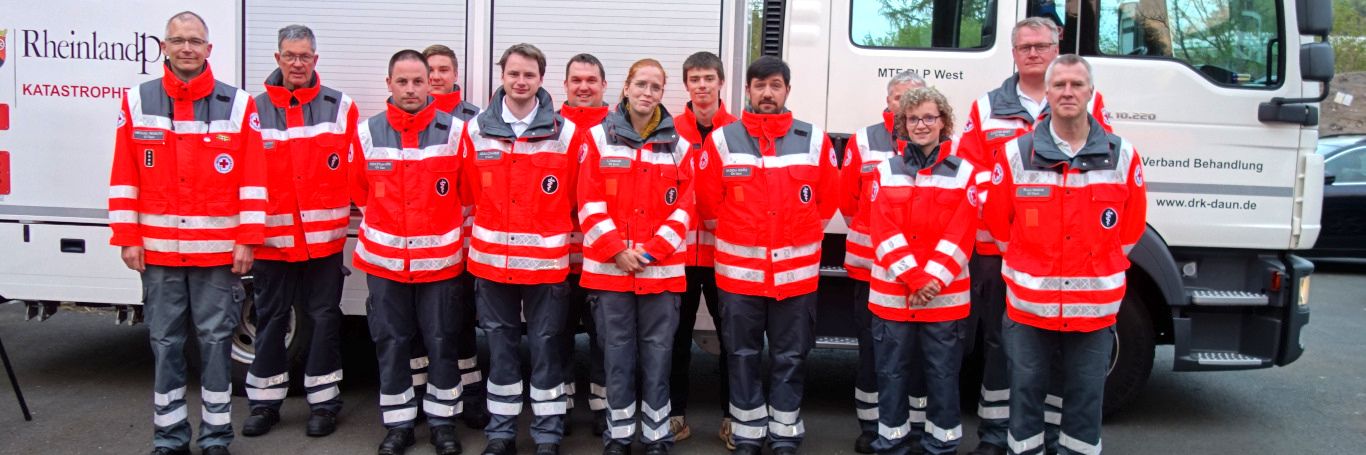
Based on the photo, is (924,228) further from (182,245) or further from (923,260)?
(182,245)

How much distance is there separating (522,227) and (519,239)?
55 millimetres

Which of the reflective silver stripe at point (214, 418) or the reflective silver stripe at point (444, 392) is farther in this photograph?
the reflective silver stripe at point (444, 392)

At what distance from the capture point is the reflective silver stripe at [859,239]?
5211 mm

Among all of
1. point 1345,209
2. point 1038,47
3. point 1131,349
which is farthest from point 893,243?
point 1345,209

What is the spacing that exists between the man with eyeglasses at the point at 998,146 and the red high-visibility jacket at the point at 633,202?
4.44 feet

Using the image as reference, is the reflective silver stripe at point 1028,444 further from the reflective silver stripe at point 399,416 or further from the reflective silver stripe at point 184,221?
the reflective silver stripe at point 184,221

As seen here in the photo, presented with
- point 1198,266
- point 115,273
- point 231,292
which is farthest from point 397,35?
point 1198,266

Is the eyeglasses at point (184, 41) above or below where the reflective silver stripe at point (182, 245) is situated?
above

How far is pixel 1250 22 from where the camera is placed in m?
5.56

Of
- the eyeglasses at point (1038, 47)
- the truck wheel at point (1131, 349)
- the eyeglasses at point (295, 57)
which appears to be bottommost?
the truck wheel at point (1131, 349)

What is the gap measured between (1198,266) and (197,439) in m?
5.00

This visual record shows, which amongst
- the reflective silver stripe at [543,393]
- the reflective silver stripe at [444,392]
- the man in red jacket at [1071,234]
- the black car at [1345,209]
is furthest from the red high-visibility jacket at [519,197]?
the black car at [1345,209]

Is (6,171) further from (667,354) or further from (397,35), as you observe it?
(667,354)

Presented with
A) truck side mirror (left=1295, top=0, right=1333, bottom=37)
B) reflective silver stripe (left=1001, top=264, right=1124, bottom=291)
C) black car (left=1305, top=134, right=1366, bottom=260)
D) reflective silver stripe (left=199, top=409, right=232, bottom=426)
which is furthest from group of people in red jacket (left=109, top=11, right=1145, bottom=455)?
black car (left=1305, top=134, right=1366, bottom=260)
